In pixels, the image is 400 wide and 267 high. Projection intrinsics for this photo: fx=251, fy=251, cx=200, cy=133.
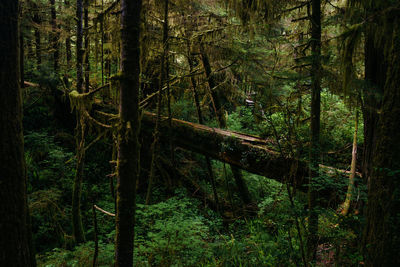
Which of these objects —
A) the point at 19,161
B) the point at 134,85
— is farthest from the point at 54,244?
the point at 134,85

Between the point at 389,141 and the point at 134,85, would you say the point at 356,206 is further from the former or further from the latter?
the point at 134,85

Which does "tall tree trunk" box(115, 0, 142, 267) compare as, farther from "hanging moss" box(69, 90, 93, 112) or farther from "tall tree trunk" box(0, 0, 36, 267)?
"hanging moss" box(69, 90, 93, 112)

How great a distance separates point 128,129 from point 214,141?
3.66 meters

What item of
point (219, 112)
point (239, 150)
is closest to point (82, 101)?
point (239, 150)

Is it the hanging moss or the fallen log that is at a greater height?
the hanging moss

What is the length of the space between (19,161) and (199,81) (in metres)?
6.32

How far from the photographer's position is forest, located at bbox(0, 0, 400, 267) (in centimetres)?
354

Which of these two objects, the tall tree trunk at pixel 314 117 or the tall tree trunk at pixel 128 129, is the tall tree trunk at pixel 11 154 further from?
the tall tree trunk at pixel 314 117

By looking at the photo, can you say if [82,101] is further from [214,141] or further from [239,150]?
[239,150]

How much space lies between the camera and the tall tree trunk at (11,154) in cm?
355

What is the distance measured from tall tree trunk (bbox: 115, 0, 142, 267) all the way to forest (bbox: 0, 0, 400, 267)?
19mm

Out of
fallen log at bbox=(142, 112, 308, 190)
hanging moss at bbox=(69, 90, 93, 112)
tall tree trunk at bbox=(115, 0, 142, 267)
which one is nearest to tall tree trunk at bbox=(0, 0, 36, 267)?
tall tree trunk at bbox=(115, 0, 142, 267)

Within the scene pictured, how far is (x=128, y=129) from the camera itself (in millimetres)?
3791

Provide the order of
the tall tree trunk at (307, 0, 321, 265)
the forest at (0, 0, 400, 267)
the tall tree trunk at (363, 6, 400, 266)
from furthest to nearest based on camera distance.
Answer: the tall tree trunk at (307, 0, 321, 265) → the forest at (0, 0, 400, 267) → the tall tree trunk at (363, 6, 400, 266)
